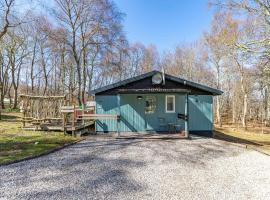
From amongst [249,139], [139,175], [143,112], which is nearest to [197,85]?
[143,112]

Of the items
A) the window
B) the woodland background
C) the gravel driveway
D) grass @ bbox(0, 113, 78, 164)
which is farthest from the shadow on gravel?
the woodland background

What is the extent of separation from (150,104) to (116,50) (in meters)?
10.7

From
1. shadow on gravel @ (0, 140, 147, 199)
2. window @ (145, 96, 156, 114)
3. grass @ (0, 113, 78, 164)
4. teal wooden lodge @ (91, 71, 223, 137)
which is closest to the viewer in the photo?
shadow on gravel @ (0, 140, 147, 199)

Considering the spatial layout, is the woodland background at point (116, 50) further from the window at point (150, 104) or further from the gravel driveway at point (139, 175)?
the gravel driveway at point (139, 175)

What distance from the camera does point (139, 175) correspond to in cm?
452

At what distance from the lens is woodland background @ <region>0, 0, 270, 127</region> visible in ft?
32.2

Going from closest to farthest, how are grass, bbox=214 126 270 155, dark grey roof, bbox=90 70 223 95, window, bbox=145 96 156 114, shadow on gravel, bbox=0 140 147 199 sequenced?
shadow on gravel, bbox=0 140 147 199
grass, bbox=214 126 270 155
dark grey roof, bbox=90 70 223 95
window, bbox=145 96 156 114

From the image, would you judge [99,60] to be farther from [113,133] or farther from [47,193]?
[47,193]

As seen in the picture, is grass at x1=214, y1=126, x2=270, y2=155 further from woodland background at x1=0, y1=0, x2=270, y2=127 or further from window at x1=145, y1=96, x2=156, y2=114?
window at x1=145, y1=96, x2=156, y2=114

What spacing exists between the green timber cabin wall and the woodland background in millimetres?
2495

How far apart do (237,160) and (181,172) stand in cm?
243

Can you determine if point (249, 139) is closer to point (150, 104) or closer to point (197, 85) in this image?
point (197, 85)

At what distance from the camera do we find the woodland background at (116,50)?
9.83 metres

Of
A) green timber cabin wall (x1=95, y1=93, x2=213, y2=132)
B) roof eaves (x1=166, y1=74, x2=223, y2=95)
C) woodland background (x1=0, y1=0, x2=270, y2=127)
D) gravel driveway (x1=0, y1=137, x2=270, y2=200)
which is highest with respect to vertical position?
woodland background (x1=0, y1=0, x2=270, y2=127)
